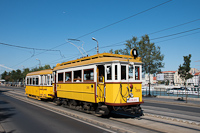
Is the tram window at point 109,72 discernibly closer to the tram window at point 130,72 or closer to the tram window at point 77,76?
the tram window at point 130,72

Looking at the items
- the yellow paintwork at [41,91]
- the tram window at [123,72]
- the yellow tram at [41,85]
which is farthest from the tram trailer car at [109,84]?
the yellow paintwork at [41,91]

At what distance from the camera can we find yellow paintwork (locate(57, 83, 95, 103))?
11.5 meters

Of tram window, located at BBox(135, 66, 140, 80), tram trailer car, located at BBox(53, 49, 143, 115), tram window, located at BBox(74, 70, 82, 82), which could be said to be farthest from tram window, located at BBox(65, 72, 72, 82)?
tram window, located at BBox(135, 66, 140, 80)

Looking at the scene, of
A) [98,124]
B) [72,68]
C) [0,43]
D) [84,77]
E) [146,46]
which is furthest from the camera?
[146,46]

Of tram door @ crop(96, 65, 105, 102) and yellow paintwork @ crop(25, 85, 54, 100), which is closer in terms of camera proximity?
tram door @ crop(96, 65, 105, 102)

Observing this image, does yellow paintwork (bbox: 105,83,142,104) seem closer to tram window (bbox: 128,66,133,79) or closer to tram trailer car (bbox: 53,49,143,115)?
tram trailer car (bbox: 53,49,143,115)

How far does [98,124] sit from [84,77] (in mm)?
3714

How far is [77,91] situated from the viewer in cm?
1291

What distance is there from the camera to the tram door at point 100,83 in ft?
35.1

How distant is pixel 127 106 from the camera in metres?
10.3

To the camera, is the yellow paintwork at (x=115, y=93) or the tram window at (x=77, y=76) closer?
the yellow paintwork at (x=115, y=93)

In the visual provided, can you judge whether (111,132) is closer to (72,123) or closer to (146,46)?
(72,123)

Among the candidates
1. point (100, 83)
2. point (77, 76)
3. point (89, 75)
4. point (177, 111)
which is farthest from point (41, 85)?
point (177, 111)

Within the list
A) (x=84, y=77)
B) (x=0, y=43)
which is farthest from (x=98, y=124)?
(x=0, y=43)
